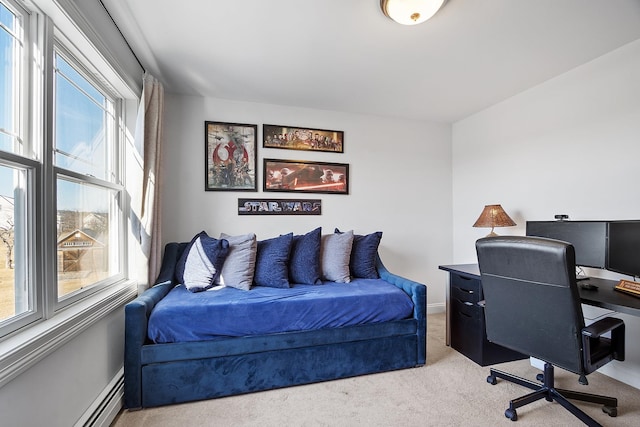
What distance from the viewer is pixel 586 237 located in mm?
2094

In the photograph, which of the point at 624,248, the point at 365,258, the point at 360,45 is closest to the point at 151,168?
the point at 360,45

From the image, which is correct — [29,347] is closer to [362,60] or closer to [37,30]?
[37,30]

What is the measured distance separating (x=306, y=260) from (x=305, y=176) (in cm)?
107

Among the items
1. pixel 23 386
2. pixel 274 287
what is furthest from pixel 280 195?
pixel 23 386

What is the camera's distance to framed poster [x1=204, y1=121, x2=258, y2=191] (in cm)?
304

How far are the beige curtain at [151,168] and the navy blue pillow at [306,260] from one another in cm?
118

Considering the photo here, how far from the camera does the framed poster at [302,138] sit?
3215 millimetres

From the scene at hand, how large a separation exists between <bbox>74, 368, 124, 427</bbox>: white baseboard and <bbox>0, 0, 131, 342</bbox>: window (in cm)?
57

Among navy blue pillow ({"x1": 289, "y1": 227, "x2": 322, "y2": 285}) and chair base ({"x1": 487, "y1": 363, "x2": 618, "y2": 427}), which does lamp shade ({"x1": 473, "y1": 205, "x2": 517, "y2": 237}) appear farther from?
navy blue pillow ({"x1": 289, "y1": 227, "x2": 322, "y2": 285})

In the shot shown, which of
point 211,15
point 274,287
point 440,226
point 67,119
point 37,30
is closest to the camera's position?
point 37,30

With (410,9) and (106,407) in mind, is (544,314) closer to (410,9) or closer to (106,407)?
(410,9)

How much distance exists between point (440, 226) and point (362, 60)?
7.79ft

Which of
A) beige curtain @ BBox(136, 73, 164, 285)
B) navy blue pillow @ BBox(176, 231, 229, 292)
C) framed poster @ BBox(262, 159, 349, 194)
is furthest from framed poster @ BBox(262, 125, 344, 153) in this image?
navy blue pillow @ BBox(176, 231, 229, 292)

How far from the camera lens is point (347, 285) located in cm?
256
